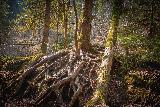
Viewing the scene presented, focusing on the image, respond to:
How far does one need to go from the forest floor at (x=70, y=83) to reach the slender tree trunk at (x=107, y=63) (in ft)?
1.56

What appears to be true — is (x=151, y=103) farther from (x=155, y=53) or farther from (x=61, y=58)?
(x=61, y=58)

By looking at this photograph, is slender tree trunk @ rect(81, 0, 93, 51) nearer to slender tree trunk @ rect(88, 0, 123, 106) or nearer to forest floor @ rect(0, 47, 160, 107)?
forest floor @ rect(0, 47, 160, 107)

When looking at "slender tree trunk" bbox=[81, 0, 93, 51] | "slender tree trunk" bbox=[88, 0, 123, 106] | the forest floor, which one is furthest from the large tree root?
"slender tree trunk" bbox=[81, 0, 93, 51]

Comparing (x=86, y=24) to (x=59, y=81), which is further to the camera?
(x=86, y=24)

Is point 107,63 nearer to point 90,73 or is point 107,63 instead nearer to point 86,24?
point 90,73

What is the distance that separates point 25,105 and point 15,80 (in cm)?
171

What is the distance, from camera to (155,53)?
11.2m

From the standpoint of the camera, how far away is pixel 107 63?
37.8 feet

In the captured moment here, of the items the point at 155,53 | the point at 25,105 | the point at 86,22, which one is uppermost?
the point at 86,22

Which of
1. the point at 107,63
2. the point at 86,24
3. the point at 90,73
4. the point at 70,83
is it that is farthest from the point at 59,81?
the point at 86,24

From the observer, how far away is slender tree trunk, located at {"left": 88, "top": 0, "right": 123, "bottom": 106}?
10.0 metres

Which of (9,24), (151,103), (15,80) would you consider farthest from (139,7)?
(9,24)

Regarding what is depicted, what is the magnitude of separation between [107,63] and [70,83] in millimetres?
1658

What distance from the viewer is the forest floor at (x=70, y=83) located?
1091 centimetres
